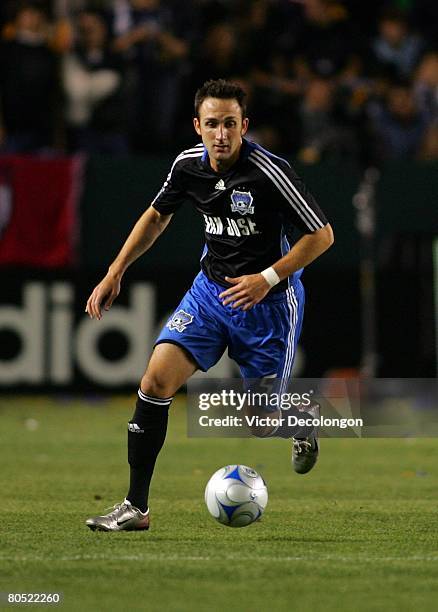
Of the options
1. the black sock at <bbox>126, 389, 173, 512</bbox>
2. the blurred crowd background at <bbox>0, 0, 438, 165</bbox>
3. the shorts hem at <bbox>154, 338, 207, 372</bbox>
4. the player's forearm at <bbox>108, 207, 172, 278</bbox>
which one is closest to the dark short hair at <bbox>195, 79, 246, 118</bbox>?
the player's forearm at <bbox>108, 207, 172, 278</bbox>

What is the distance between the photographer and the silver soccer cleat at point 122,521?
7.02m

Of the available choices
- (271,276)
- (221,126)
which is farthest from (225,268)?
(221,126)

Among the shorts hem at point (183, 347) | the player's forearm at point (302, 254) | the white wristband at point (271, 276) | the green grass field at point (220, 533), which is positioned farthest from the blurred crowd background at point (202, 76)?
the white wristband at point (271, 276)

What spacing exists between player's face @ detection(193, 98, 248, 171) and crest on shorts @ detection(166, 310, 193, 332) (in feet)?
2.73

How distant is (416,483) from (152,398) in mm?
2920

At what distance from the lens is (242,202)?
739 centimetres

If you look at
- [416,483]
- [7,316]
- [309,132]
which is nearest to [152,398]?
[416,483]

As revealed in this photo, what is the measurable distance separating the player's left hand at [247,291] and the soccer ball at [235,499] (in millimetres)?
884

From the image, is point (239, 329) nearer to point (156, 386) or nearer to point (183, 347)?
point (183, 347)

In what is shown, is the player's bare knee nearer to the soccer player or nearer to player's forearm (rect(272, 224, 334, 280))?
the soccer player

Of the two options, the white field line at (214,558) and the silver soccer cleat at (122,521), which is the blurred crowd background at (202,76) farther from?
the white field line at (214,558)

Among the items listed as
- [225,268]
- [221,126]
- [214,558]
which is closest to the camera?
[214,558]

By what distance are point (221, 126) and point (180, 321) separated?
104 cm

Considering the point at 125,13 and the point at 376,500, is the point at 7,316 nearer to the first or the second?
the point at 125,13
